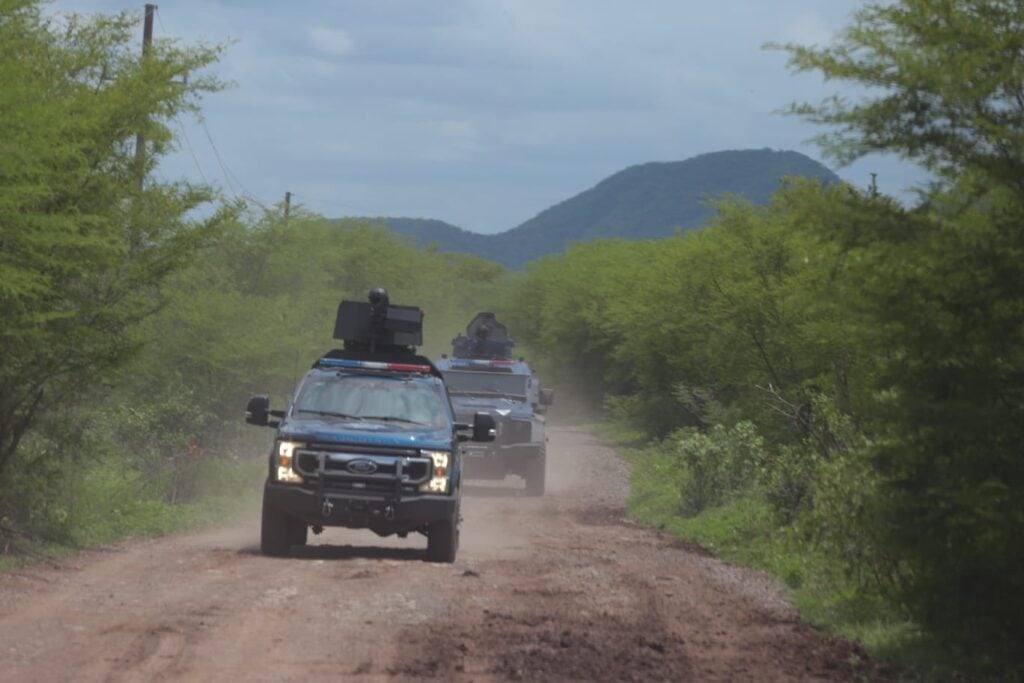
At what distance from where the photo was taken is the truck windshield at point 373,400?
1599 cm

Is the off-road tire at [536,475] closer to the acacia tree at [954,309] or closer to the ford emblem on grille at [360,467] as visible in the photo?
the ford emblem on grille at [360,467]

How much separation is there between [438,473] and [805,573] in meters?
3.63

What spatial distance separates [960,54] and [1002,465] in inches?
104

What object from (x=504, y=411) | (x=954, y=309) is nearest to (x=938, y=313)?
(x=954, y=309)

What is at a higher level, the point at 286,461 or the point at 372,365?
the point at 372,365

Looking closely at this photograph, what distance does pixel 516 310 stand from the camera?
3725 inches

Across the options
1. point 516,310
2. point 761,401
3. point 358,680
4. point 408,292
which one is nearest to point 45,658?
point 358,680

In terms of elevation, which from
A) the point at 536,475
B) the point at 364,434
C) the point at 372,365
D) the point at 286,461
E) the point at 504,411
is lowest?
the point at 536,475

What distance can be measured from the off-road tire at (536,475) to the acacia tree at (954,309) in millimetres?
15835

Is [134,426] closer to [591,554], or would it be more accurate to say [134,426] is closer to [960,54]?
[591,554]

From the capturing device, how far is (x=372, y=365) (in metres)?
16.7

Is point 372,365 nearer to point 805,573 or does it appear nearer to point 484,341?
point 805,573

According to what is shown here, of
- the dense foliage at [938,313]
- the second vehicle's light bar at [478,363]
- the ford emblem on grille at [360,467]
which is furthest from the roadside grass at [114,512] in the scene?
the dense foliage at [938,313]

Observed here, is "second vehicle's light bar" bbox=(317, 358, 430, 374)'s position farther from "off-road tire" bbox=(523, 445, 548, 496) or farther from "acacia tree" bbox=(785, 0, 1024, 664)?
"off-road tire" bbox=(523, 445, 548, 496)
